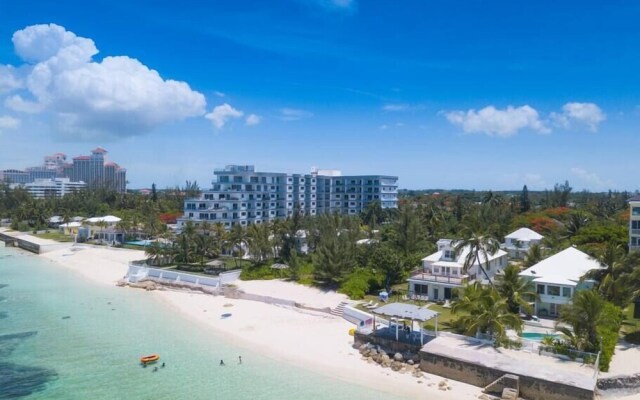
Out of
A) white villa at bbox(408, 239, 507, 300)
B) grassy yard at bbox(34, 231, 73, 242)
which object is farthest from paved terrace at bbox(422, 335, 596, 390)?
grassy yard at bbox(34, 231, 73, 242)

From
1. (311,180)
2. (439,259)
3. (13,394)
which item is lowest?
(13,394)

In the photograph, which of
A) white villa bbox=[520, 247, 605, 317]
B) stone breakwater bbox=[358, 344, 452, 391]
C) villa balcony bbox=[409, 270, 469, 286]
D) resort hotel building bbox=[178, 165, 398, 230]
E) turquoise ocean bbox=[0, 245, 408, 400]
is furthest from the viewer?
resort hotel building bbox=[178, 165, 398, 230]

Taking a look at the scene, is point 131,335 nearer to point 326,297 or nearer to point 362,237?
point 326,297

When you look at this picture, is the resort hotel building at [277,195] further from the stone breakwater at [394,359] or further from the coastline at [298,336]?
the stone breakwater at [394,359]

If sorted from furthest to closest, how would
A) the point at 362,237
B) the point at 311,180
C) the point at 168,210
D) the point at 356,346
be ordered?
the point at 168,210, the point at 311,180, the point at 362,237, the point at 356,346

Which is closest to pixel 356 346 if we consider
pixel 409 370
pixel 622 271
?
pixel 409 370

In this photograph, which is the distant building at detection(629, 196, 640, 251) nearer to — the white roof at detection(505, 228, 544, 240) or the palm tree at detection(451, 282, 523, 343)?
the white roof at detection(505, 228, 544, 240)
